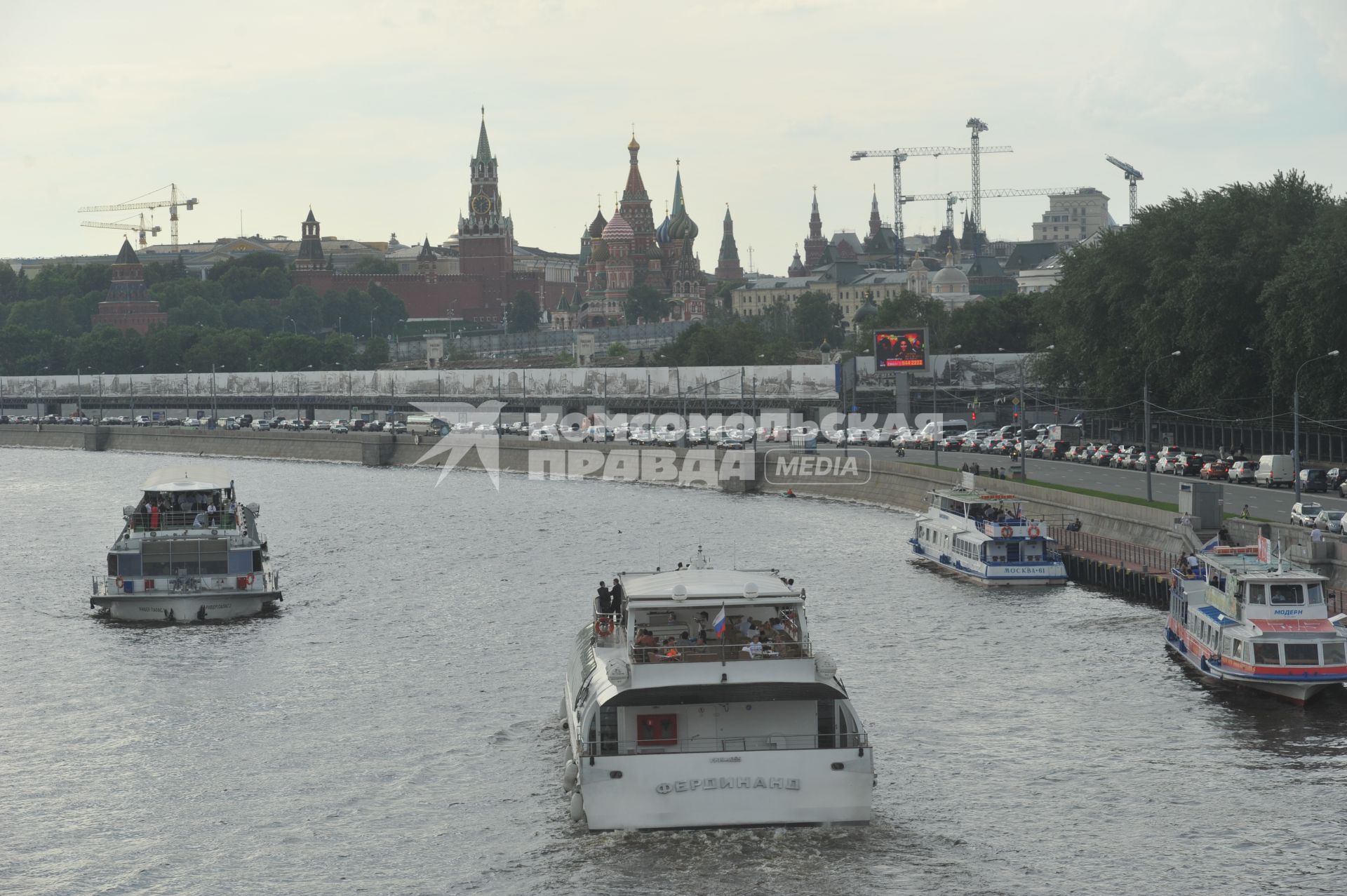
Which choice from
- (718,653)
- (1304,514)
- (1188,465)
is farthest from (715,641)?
(1188,465)

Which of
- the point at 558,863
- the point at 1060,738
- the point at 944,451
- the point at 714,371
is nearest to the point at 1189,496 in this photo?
the point at 1060,738

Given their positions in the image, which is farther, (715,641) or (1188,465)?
(1188,465)

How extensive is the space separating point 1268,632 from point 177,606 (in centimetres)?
3652

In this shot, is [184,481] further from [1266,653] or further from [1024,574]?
[1266,653]

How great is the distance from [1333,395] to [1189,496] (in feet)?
75.3

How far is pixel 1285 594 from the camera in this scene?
158 ft

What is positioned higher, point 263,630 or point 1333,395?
point 1333,395

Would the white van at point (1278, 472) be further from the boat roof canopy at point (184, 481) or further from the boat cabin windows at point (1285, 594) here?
the boat roof canopy at point (184, 481)

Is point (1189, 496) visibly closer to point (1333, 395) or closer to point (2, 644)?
point (1333, 395)

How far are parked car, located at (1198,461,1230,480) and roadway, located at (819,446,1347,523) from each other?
2.52ft

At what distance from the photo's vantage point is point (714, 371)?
18500 cm

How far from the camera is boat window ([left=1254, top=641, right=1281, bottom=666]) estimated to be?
47219 mm

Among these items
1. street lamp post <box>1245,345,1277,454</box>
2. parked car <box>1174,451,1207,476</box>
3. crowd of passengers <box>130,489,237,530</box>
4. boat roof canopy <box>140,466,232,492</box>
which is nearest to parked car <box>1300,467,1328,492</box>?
street lamp post <box>1245,345,1277,454</box>

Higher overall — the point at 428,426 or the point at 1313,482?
the point at 428,426
